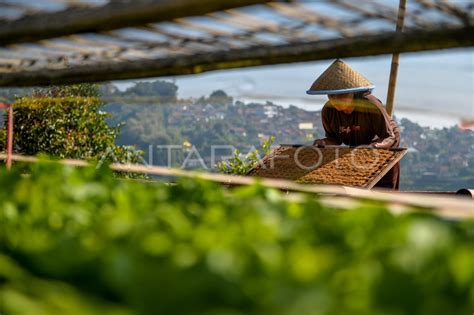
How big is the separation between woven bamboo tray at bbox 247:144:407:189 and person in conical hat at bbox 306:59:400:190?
569 millimetres

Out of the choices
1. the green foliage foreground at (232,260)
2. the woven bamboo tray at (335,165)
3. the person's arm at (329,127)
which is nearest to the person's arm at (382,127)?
the person's arm at (329,127)

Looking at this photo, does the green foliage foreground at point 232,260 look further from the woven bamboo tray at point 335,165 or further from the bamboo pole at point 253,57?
the woven bamboo tray at point 335,165

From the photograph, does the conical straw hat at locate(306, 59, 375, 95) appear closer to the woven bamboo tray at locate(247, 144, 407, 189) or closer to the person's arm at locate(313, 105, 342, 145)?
the person's arm at locate(313, 105, 342, 145)

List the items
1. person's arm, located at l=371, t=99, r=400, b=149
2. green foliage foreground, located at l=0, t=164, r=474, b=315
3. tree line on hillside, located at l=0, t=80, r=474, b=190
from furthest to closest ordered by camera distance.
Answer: person's arm, located at l=371, t=99, r=400, b=149
tree line on hillside, located at l=0, t=80, r=474, b=190
green foliage foreground, located at l=0, t=164, r=474, b=315

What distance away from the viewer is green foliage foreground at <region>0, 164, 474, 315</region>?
0.61 meters

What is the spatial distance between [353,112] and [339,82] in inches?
11.8

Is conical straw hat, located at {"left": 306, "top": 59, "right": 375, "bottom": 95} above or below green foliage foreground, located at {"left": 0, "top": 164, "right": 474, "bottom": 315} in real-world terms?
above

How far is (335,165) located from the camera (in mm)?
4719

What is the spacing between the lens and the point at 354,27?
1.33 m

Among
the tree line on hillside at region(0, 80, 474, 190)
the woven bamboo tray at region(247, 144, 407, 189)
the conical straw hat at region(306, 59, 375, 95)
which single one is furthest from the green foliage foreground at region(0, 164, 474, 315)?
the conical straw hat at region(306, 59, 375, 95)

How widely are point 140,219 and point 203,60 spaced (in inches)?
28.8

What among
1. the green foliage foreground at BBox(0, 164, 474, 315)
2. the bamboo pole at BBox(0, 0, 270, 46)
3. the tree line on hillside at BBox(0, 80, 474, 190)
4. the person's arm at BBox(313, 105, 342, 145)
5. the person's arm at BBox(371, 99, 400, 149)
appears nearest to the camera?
the green foliage foreground at BBox(0, 164, 474, 315)

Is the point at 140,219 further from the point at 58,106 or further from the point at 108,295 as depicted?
the point at 58,106

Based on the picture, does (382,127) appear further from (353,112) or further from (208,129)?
(208,129)
